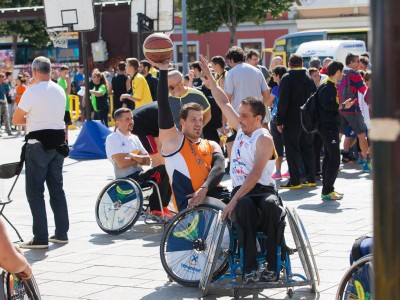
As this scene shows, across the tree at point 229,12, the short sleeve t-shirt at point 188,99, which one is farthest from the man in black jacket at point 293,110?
the tree at point 229,12

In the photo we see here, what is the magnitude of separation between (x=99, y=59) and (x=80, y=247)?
23811mm

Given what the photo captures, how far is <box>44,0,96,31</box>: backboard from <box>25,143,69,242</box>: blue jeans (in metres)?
9.26

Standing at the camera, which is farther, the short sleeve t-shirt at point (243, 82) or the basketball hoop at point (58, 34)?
the basketball hoop at point (58, 34)

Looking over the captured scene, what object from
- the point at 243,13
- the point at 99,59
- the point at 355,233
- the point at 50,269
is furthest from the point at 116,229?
the point at 243,13

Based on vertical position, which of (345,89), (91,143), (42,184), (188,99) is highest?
(188,99)

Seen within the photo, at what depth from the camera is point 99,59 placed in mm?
31547

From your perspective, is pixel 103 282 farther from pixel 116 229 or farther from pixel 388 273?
pixel 388 273

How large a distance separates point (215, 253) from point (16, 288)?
1980 mm

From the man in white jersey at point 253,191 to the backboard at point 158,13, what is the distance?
13.0 m

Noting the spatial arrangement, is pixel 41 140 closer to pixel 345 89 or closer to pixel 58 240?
pixel 58 240

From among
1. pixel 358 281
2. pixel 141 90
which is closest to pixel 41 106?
pixel 358 281

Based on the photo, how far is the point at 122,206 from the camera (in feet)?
28.9

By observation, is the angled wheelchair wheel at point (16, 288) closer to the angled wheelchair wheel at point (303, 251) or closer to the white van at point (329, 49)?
the angled wheelchair wheel at point (303, 251)

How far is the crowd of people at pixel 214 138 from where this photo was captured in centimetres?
625
